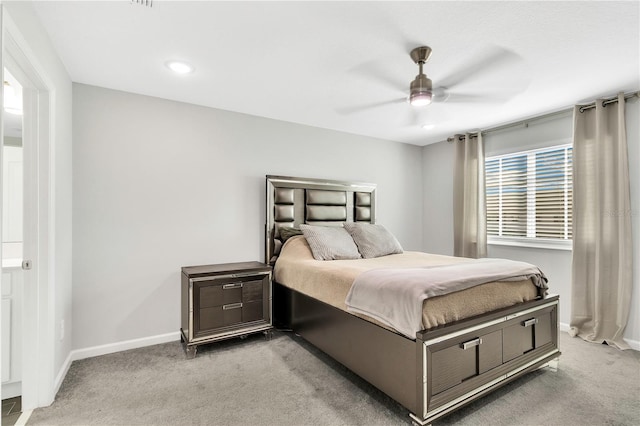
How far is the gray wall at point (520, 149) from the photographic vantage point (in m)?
2.90

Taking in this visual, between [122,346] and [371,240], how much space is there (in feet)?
8.58

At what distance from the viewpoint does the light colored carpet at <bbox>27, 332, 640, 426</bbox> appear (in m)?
→ 1.86

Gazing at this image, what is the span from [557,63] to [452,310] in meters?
2.03

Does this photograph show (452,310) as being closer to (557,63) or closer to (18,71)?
(557,63)

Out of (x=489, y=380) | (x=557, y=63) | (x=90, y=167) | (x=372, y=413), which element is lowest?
(x=372, y=413)

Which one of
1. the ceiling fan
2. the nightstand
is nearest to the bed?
the nightstand

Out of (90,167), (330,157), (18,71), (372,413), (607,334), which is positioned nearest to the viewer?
(18,71)

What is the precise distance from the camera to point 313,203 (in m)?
3.79

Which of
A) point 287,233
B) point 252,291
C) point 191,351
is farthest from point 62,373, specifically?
point 287,233

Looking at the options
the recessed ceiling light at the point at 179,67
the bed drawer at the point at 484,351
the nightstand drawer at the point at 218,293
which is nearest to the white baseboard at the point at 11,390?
the nightstand drawer at the point at 218,293

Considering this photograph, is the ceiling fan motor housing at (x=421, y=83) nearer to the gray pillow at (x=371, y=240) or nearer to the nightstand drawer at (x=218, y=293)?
the gray pillow at (x=371, y=240)

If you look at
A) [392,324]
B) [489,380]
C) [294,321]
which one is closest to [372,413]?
[392,324]

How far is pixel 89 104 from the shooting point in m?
2.70

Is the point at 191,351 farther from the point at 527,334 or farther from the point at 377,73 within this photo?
the point at 377,73
